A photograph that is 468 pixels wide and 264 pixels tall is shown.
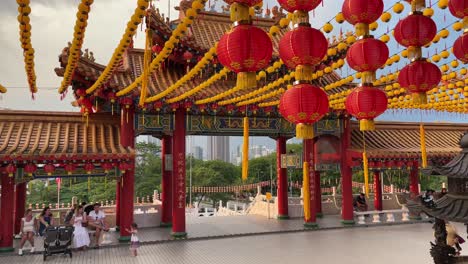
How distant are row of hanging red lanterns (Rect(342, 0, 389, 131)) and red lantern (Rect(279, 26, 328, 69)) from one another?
1.06 m

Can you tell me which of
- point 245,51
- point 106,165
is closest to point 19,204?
point 106,165

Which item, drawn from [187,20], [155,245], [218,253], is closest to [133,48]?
[155,245]

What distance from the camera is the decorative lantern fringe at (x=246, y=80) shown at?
13.3ft

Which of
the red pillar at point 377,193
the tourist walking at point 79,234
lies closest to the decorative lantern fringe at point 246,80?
the tourist walking at point 79,234

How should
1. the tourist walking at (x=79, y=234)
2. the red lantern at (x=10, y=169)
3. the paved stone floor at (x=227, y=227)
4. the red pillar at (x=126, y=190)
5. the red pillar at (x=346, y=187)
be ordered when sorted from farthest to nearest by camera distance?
the red pillar at (x=346, y=187) → the paved stone floor at (x=227, y=227) → the red pillar at (x=126, y=190) → the tourist walking at (x=79, y=234) → the red lantern at (x=10, y=169)

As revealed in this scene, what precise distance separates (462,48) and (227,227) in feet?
37.7

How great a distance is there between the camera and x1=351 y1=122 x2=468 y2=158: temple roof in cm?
1609

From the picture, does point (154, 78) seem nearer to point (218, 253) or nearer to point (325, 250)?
point (218, 253)

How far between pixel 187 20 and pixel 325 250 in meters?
8.45

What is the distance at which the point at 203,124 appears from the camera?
13922mm

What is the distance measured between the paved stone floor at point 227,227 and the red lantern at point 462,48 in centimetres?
1000

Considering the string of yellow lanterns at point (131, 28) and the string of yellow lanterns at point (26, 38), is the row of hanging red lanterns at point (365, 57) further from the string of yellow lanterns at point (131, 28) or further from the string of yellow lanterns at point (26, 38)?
the string of yellow lanterns at point (26, 38)

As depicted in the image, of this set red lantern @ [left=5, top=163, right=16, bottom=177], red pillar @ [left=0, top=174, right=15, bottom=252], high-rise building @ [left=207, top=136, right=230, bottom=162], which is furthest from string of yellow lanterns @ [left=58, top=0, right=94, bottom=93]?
high-rise building @ [left=207, top=136, right=230, bottom=162]

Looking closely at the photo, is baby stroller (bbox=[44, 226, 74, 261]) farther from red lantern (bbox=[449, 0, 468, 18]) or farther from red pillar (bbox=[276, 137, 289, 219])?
red lantern (bbox=[449, 0, 468, 18])
